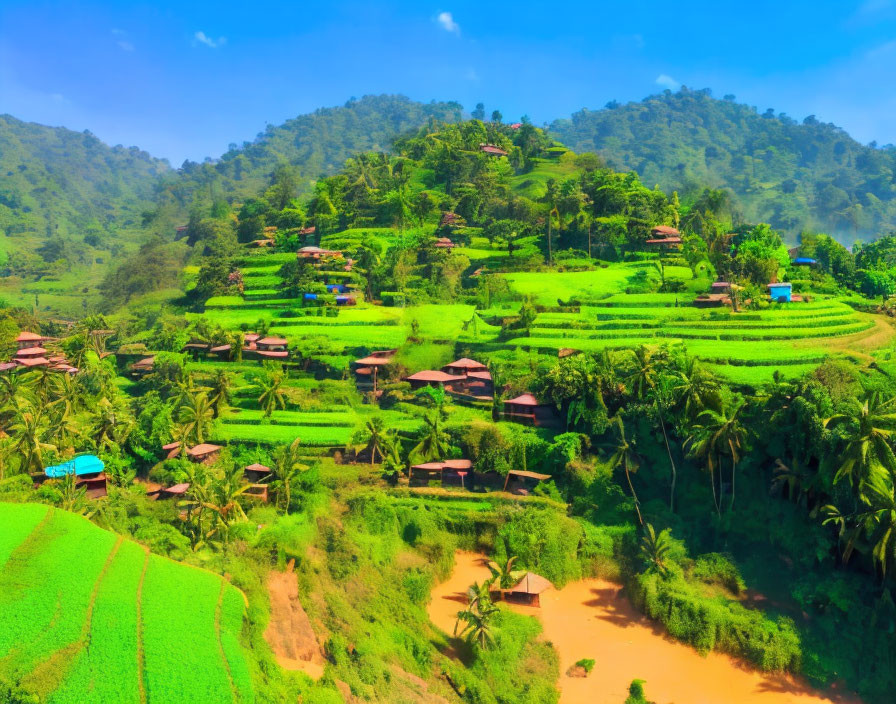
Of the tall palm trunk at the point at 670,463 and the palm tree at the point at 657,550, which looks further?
the tall palm trunk at the point at 670,463

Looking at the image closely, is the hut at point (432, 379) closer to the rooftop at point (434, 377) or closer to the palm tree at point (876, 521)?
the rooftop at point (434, 377)

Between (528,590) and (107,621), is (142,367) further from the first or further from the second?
(107,621)

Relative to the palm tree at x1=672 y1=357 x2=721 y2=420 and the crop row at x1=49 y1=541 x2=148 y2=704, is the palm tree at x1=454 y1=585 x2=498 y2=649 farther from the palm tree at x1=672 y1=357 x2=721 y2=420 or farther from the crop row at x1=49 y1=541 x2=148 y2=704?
the palm tree at x1=672 y1=357 x2=721 y2=420

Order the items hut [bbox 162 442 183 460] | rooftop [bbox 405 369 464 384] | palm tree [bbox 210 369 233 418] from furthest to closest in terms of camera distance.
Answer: rooftop [bbox 405 369 464 384]
palm tree [bbox 210 369 233 418]
hut [bbox 162 442 183 460]

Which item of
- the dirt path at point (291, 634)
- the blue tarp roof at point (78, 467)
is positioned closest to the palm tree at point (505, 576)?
the dirt path at point (291, 634)

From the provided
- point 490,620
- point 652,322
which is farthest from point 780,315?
point 490,620

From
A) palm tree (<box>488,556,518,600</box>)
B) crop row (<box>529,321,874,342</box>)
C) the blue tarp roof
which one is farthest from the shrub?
the blue tarp roof
